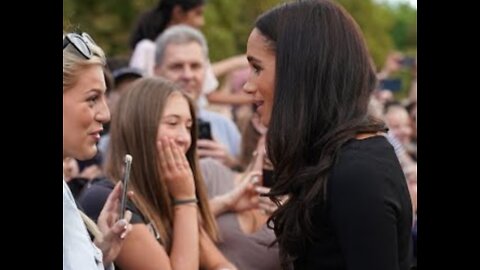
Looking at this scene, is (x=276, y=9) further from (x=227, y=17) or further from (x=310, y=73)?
(x=227, y=17)

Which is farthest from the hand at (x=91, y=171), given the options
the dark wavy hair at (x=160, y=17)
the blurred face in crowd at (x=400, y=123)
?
the blurred face in crowd at (x=400, y=123)

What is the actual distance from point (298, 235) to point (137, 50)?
451 cm

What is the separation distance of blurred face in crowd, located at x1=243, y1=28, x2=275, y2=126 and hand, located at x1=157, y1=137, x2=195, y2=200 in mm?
1276

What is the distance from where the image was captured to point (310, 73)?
294 centimetres

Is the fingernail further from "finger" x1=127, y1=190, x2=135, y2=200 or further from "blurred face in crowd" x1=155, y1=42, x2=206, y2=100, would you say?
"blurred face in crowd" x1=155, y1=42, x2=206, y2=100

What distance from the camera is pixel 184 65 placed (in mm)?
6520

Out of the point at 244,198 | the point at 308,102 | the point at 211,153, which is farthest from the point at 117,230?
the point at 211,153

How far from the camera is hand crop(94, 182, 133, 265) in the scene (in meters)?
3.62

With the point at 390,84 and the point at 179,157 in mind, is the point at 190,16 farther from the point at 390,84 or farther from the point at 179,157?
the point at 390,84

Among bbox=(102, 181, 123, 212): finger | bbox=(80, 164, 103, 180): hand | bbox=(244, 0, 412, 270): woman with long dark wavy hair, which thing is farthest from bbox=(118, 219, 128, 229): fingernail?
bbox=(80, 164, 103, 180): hand

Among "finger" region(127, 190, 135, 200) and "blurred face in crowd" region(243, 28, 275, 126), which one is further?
"finger" region(127, 190, 135, 200)

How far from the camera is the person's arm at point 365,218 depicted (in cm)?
272
